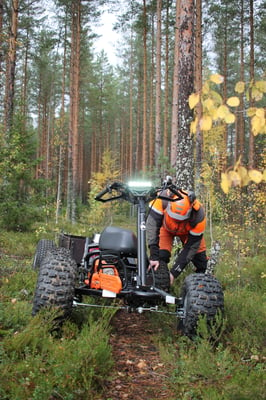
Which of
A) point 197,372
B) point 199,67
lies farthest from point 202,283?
point 199,67

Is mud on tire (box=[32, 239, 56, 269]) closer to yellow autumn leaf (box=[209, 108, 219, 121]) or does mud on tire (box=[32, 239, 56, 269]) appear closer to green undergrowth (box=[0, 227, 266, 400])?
green undergrowth (box=[0, 227, 266, 400])

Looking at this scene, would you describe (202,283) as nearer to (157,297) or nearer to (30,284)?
(157,297)

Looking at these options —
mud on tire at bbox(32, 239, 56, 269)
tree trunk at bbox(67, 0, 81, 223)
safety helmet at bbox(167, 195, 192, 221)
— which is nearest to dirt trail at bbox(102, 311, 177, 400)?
safety helmet at bbox(167, 195, 192, 221)

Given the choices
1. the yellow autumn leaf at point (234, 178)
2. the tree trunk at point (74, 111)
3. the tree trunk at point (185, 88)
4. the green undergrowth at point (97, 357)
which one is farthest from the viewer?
the tree trunk at point (74, 111)

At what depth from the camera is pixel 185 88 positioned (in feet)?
24.9

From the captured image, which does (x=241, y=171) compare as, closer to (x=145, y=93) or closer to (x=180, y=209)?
(x=180, y=209)

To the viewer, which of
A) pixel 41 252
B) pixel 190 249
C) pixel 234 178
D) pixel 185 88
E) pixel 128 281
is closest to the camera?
pixel 234 178

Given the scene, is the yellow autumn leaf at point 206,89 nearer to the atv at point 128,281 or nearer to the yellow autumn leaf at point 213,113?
the yellow autumn leaf at point 213,113

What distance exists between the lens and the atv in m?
4.09

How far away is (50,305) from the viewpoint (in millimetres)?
4051

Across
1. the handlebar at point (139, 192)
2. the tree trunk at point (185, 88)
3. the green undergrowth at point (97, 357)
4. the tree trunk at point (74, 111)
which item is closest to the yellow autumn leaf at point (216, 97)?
the green undergrowth at point (97, 357)

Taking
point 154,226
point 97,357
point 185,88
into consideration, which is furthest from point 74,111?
point 97,357

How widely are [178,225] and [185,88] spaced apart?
136 inches

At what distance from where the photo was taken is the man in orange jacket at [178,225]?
4.94 meters
